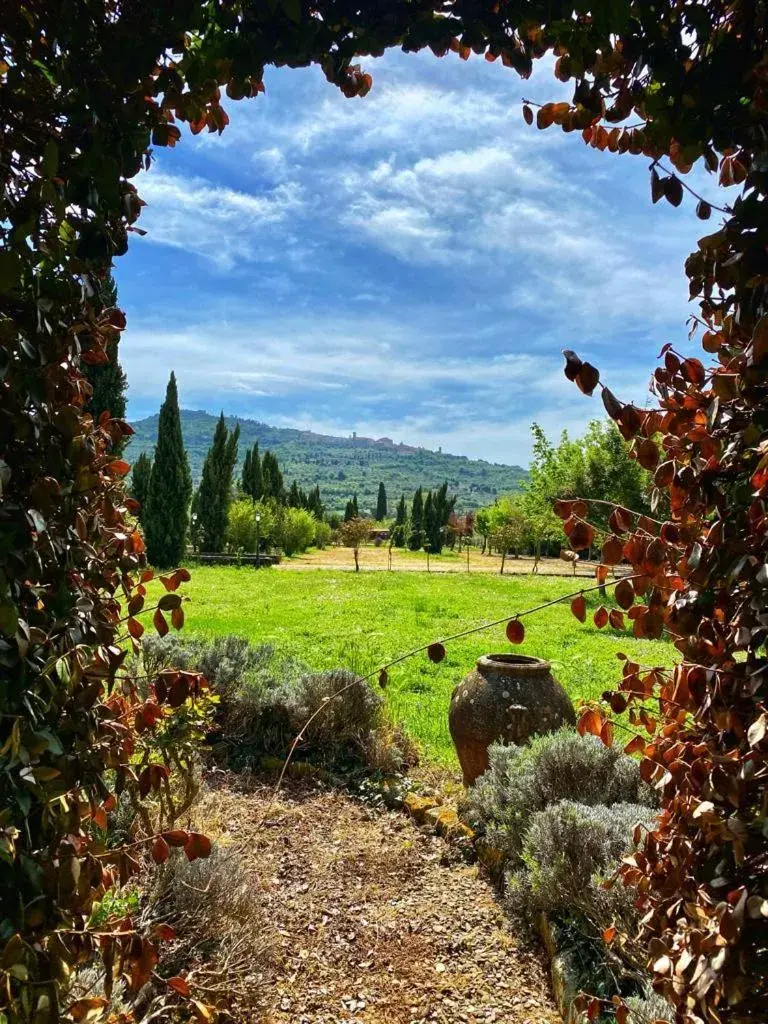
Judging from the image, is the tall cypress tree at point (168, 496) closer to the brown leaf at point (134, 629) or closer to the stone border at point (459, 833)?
the stone border at point (459, 833)

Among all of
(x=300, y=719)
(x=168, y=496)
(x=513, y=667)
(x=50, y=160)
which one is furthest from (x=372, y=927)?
(x=168, y=496)

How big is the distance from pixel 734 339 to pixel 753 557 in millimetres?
446

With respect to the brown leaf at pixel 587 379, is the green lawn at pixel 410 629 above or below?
below

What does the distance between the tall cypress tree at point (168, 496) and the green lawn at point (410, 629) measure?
5100 mm

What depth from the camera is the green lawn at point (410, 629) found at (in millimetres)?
7754

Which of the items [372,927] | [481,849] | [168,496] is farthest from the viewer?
[168,496]

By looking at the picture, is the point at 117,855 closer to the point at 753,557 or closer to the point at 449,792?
the point at 753,557

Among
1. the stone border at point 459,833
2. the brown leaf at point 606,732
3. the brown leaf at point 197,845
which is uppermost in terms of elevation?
the brown leaf at point 606,732

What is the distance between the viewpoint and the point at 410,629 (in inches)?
461

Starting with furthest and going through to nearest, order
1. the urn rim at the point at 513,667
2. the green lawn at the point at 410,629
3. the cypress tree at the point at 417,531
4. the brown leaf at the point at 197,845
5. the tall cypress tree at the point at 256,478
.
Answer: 1. the cypress tree at the point at 417,531
2. the tall cypress tree at the point at 256,478
3. the green lawn at the point at 410,629
4. the urn rim at the point at 513,667
5. the brown leaf at the point at 197,845

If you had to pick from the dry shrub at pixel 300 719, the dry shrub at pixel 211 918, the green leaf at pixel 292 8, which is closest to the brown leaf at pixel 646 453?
the green leaf at pixel 292 8

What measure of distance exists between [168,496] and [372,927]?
79.5 ft

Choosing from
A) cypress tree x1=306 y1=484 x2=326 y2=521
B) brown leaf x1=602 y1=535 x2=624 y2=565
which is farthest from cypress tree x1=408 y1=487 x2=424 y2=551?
brown leaf x1=602 y1=535 x2=624 y2=565

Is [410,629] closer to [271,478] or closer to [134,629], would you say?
[134,629]
